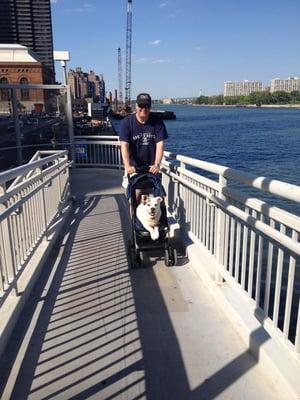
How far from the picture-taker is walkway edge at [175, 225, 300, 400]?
2.40m

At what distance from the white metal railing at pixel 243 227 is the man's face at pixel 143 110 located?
807 millimetres

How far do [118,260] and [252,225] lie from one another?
2371mm

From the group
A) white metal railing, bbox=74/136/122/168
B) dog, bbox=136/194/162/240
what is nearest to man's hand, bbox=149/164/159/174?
dog, bbox=136/194/162/240

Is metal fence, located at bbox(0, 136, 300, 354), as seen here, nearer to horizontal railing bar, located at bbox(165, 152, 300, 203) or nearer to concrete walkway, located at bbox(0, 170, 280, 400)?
horizontal railing bar, located at bbox(165, 152, 300, 203)

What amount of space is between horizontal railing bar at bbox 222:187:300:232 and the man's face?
174cm

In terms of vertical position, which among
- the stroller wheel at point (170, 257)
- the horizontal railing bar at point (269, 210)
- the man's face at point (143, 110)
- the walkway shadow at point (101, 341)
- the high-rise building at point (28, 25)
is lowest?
the walkway shadow at point (101, 341)

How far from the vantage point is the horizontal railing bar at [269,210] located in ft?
7.40

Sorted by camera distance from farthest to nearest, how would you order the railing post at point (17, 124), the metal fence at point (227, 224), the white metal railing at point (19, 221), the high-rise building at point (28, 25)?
the high-rise building at point (28, 25) → the railing post at point (17, 124) → the white metal railing at point (19, 221) → the metal fence at point (227, 224)

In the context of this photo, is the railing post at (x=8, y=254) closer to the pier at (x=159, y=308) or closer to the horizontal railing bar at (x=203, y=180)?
the pier at (x=159, y=308)

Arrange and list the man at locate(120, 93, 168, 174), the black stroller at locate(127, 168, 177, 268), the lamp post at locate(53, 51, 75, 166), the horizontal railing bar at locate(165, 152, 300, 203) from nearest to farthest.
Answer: the horizontal railing bar at locate(165, 152, 300, 203), the black stroller at locate(127, 168, 177, 268), the man at locate(120, 93, 168, 174), the lamp post at locate(53, 51, 75, 166)

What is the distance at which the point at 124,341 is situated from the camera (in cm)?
307

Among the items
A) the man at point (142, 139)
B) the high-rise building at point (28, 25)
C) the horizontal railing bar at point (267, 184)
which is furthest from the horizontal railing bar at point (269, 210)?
the high-rise building at point (28, 25)

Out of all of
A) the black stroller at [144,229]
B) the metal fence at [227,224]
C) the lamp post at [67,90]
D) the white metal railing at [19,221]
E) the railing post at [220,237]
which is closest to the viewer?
the metal fence at [227,224]

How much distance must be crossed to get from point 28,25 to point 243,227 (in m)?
119
